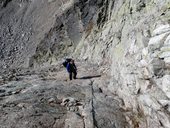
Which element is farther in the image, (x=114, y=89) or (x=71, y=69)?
(x=71, y=69)

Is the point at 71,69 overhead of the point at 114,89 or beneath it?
overhead

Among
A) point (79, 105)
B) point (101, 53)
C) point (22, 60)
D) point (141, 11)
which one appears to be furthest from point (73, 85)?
point (22, 60)

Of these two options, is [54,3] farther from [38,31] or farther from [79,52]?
[79,52]

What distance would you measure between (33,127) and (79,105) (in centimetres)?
246

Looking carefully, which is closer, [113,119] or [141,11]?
[113,119]

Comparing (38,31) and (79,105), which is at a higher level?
(38,31)

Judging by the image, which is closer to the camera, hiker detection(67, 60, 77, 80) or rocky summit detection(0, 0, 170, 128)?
rocky summit detection(0, 0, 170, 128)

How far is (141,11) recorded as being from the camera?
15875 mm

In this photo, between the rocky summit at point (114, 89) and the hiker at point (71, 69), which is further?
the hiker at point (71, 69)

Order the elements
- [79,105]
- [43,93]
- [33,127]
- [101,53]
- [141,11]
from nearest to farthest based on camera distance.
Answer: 1. [33,127]
2. [79,105]
3. [43,93]
4. [141,11]
5. [101,53]

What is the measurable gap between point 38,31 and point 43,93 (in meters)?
23.8

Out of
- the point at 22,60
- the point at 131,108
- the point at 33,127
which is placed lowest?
the point at 33,127

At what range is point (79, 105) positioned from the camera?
1227 cm

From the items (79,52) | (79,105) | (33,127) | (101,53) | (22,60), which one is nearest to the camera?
(33,127)
